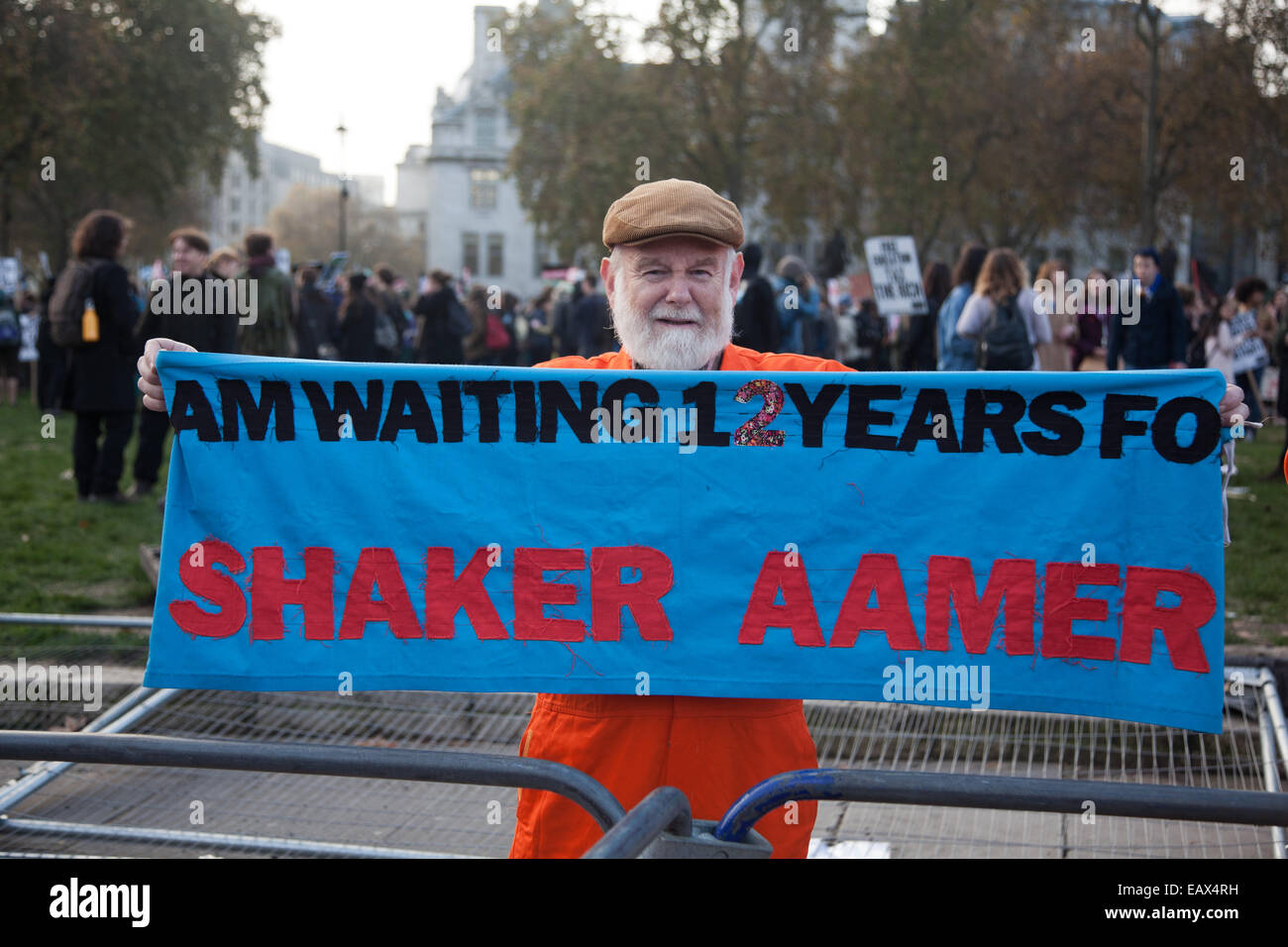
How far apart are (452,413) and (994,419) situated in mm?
1273

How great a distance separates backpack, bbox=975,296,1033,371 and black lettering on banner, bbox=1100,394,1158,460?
6339 mm

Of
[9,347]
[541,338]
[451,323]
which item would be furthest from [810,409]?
[541,338]

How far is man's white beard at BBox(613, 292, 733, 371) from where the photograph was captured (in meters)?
3.22

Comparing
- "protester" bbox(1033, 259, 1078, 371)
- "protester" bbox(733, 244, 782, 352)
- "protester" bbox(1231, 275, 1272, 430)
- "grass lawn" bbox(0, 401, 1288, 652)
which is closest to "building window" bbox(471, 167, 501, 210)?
"protester" bbox(1231, 275, 1272, 430)

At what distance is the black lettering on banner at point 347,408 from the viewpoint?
3.28 meters

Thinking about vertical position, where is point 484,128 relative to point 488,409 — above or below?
above

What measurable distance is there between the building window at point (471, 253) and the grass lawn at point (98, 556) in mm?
68409

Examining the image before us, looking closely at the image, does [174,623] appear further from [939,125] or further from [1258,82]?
[939,125]

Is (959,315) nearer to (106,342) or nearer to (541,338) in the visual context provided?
(106,342)

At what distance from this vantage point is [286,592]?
322 centimetres

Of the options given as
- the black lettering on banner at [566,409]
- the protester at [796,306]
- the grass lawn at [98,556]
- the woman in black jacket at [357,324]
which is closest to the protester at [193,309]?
the grass lawn at [98,556]

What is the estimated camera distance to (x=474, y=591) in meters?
3.20
